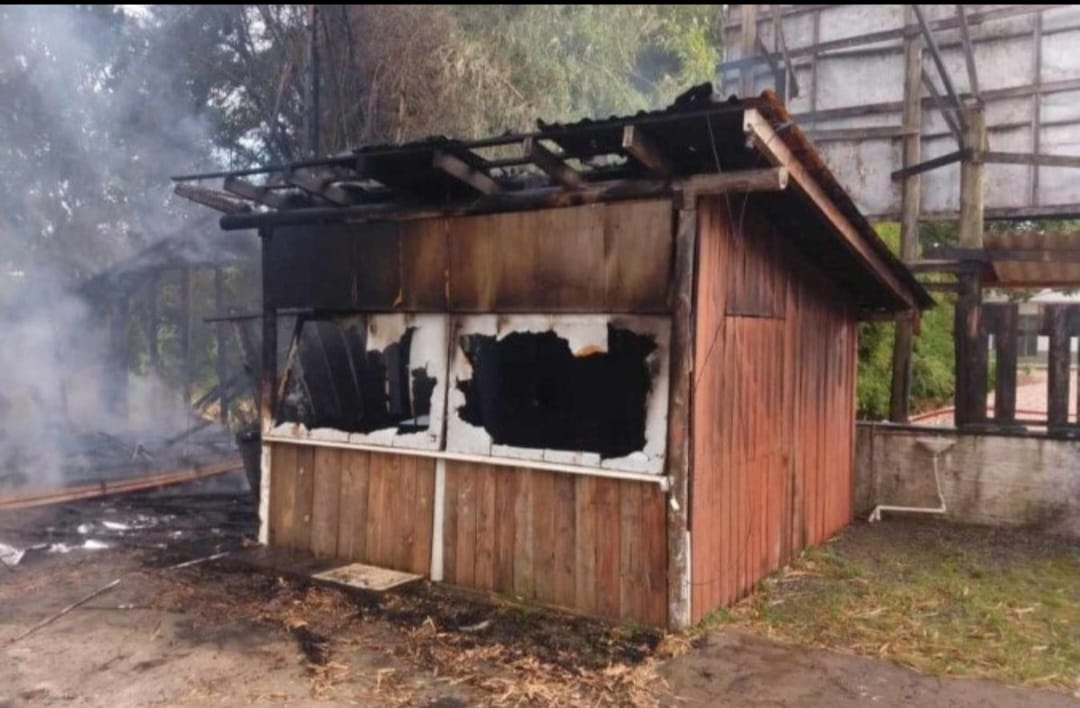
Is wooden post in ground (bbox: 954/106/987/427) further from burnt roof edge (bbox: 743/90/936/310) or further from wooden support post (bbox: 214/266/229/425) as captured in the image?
wooden support post (bbox: 214/266/229/425)

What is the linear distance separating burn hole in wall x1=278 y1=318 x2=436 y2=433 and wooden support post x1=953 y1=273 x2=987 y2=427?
224 inches

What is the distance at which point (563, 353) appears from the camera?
5766 mm

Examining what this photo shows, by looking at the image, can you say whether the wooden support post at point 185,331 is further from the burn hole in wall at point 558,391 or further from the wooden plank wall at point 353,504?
the burn hole in wall at point 558,391

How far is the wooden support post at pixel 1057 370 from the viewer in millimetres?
7953

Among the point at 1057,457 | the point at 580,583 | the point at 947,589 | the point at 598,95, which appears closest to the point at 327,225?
the point at 580,583

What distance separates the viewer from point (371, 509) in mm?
6660

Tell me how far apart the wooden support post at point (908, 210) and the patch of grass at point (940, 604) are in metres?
1.75

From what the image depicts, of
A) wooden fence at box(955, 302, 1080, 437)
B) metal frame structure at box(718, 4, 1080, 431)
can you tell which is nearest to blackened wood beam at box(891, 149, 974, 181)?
metal frame structure at box(718, 4, 1080, 431)

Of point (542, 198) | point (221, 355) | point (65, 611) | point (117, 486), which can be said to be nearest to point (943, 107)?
point (542, 198)

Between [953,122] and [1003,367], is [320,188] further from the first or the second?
[953,122]

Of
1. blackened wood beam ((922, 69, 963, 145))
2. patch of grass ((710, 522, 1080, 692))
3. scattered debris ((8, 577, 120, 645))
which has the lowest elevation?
scattered debris ((8, 577, 120, 645))

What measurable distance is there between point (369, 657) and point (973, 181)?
24.9ft

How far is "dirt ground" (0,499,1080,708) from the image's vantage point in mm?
4430

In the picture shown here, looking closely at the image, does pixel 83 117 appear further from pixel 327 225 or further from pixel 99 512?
pixel 327 225
